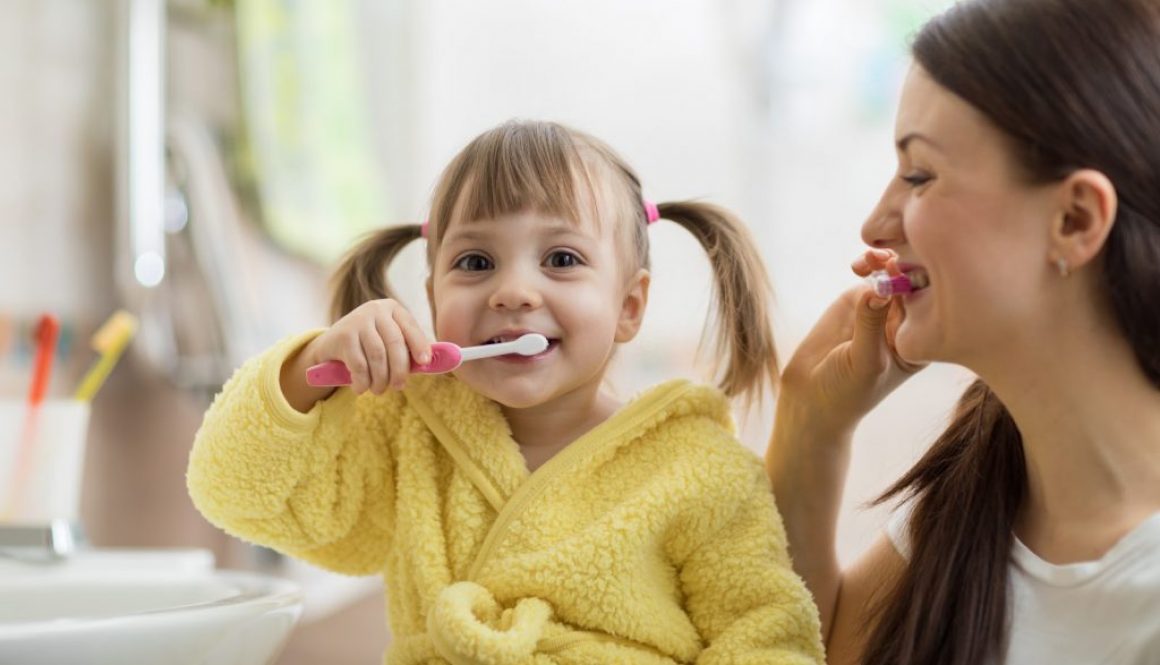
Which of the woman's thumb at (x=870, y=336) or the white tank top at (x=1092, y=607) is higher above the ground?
the woman's thumb at (x=870, y=336)

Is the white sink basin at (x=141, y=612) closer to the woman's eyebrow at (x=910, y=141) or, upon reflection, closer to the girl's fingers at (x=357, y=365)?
the girl's fingers at (x=357, y=365)

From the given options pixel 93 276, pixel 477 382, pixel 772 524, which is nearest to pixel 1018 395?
pixel 772 524

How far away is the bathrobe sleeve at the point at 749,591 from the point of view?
0.78 meters

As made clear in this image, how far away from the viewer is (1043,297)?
2.40 ft

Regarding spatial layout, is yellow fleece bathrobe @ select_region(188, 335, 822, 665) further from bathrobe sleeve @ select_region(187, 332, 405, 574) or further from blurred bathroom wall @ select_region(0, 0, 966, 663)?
blurred bathroom wall @ select_region(0, 0, 966, 663)

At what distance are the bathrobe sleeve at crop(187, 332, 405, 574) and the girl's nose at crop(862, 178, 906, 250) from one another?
359 mm

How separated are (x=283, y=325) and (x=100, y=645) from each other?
1330 millimetres

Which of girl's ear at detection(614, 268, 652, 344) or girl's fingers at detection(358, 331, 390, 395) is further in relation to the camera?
girl's ear at detection(614, 268, 652, 344)

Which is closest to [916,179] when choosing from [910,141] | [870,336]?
[910,141]

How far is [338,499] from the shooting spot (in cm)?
86

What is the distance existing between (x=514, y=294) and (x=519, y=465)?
5.0 inches

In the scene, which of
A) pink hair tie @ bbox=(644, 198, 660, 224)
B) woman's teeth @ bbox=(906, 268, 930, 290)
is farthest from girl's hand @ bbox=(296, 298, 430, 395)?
woman's teeth @ bbox=(906, 268, 930, 290)

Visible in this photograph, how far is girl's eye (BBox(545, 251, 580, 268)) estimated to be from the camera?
2.76 ft

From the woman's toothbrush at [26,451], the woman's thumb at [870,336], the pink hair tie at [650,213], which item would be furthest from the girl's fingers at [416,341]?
the woman's toothbrush at [26,451]
